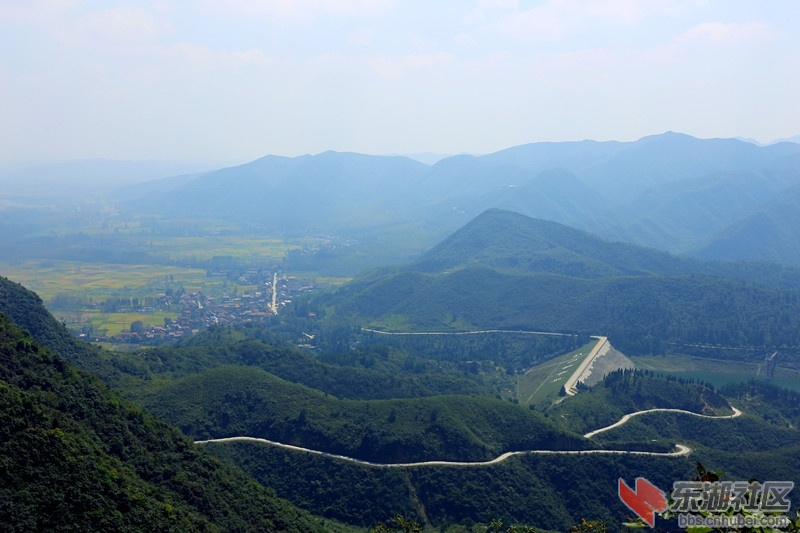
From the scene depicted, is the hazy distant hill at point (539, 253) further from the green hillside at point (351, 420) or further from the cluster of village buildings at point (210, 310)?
the green hillside at point (351, 420)

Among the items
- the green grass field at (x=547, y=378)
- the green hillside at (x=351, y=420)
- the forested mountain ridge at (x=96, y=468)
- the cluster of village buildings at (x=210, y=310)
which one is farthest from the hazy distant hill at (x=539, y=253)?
the forested mountain ridge at (x=96, y=468)

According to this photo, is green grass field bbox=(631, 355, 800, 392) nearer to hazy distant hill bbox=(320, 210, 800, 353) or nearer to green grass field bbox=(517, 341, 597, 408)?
hazy distant hill bbox=(320, 210, 800, 353)

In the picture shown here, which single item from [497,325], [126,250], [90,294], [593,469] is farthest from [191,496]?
[126,250]

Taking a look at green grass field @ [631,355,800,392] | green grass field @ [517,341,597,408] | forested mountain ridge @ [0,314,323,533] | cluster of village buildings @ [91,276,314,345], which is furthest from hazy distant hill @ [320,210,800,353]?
forested mountain ridge @ [0,314,323,533]

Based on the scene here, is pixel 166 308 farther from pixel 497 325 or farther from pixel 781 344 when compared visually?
pixel 781 344

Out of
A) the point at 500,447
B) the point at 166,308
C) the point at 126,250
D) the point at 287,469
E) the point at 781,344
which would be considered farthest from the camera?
the point at 126,250

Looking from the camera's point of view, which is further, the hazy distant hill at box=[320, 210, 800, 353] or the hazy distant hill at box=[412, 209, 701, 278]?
the hazy distant hill at box=[412, 209, 701, 278]

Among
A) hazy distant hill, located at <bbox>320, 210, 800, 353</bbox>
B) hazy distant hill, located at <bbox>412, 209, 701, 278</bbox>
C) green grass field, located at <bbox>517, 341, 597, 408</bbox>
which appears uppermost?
hazy distant hill, located at <bbox>412, 209, 701, 278</bbox>

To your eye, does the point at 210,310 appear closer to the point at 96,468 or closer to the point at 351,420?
the point at 351,420
